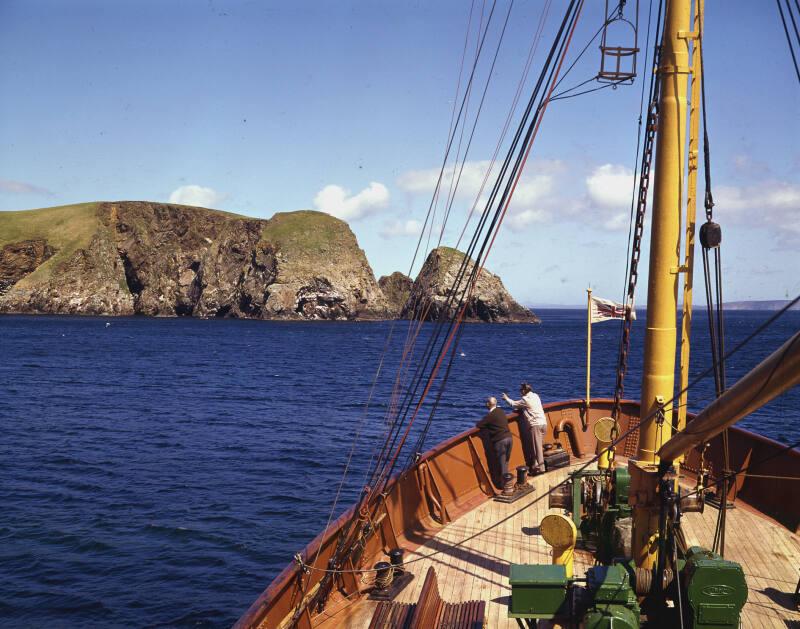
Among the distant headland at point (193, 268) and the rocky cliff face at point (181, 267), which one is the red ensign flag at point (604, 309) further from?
the rocky cliff face at point (181, 267)

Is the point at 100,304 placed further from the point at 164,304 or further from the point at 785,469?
the point at 785,469

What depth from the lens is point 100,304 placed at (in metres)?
164

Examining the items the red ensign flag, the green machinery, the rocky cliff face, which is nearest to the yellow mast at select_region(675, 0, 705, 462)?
the green machinery

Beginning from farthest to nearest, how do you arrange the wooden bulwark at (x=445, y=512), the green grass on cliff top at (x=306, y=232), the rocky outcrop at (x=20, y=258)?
the green grass on cliff top at (x=306, y=232)
the rocky outcrop at (x=20, y=258)
the wooden bulwark at (x=445, y=512)

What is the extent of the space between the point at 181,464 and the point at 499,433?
717 inches

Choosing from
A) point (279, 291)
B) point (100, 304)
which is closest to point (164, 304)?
point (100, 304)

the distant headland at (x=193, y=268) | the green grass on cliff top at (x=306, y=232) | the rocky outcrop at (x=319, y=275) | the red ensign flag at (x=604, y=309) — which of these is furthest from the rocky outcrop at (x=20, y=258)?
the red ensign flag at (x=604, y=309)

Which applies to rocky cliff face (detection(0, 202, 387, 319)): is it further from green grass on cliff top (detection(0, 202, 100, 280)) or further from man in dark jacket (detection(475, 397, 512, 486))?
man in dark jacket (detection(475, 397, 512, 486))

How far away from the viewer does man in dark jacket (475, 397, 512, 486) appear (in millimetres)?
12273

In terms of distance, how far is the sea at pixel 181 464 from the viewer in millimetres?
15727

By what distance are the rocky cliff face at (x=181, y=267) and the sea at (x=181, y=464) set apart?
298 feet

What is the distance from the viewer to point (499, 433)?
12320mm

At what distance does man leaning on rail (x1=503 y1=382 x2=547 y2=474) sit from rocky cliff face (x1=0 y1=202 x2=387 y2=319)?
485ft

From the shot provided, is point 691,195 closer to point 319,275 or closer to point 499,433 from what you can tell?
point 499,433
